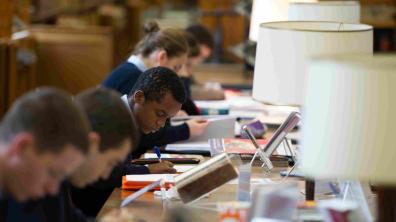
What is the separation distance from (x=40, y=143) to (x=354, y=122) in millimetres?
770

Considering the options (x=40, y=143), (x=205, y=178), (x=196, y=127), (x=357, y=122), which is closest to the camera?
(x=357, y=122)

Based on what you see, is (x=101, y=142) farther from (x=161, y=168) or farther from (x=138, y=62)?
(x=138, y=62)

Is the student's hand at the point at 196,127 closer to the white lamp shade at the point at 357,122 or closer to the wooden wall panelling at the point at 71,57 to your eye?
the white lamp shade at the point at 357,122

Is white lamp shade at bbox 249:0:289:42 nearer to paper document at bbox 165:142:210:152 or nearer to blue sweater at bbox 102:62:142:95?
blue sweater at bbox 102:62:142:95

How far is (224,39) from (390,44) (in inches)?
81.8

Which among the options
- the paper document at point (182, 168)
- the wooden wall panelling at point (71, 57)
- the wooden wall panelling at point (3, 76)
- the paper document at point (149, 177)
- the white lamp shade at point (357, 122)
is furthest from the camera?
the wooden wall panelling at point (71, 57)

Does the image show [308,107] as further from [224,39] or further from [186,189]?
[224,39]

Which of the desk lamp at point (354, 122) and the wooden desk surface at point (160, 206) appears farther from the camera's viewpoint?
the wooden desk surface at point (160, 206)

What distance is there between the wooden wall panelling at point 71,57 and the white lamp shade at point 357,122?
712 centimetres

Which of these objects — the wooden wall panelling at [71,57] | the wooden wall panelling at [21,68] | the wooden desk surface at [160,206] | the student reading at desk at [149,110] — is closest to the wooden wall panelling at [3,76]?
the wooden wall panelling at [21,68]

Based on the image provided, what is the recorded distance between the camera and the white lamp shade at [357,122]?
7.35ft

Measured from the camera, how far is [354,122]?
226 cm

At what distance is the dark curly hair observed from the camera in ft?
13.5

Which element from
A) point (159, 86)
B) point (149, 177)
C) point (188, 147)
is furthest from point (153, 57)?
point (149, 177)
